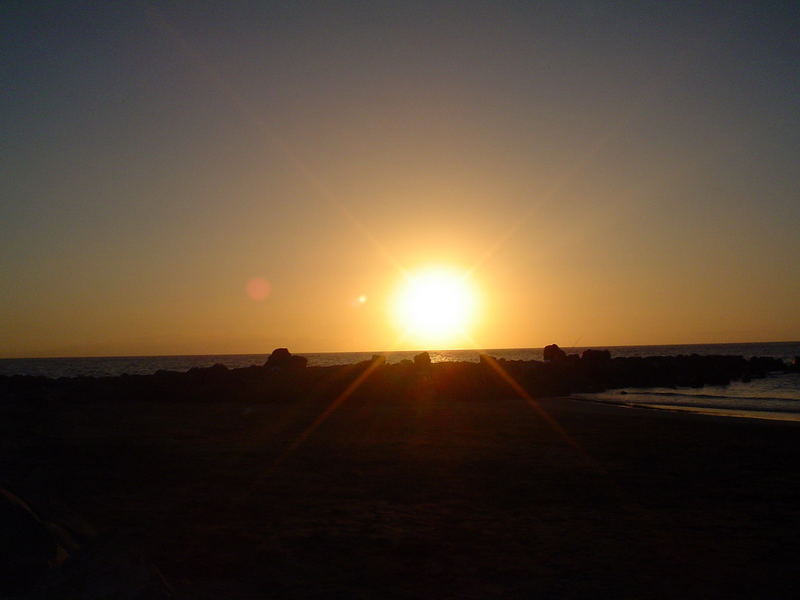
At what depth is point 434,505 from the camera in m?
9.23

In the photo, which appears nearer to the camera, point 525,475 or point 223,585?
point 223,585

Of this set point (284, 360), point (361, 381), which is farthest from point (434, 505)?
point (284, 360)

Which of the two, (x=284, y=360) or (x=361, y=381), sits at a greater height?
(x=284, y=360)

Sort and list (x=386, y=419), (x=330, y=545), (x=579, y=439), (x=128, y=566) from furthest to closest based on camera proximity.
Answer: (x=386, y=419) < (x=579, y=439) < (x=330, y=545) < (x=128, y=566)

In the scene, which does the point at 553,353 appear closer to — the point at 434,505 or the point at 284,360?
the point at 284,360

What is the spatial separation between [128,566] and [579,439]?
12.5 meters

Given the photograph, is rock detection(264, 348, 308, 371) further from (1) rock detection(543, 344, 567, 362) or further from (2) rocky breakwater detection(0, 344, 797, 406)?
(1) rock detection(543, 344, 567, 362)

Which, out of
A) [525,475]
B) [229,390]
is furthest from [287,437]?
[229,390]

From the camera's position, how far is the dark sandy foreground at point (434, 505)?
6.35m

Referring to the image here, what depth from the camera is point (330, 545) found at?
737 cm

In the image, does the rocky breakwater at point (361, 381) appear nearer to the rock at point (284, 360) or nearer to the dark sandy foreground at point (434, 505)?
the rock at point (284, 360)

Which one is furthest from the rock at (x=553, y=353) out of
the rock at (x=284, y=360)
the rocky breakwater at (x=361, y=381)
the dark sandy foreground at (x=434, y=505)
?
the dark sandy foreground at (x=434, y=505)

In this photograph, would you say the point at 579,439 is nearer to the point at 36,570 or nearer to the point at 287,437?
the point at 287,437

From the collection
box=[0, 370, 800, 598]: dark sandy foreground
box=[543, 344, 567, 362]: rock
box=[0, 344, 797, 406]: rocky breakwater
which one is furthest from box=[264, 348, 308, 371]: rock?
box=[0, 370, 800, 598]: dark sandy foreground
